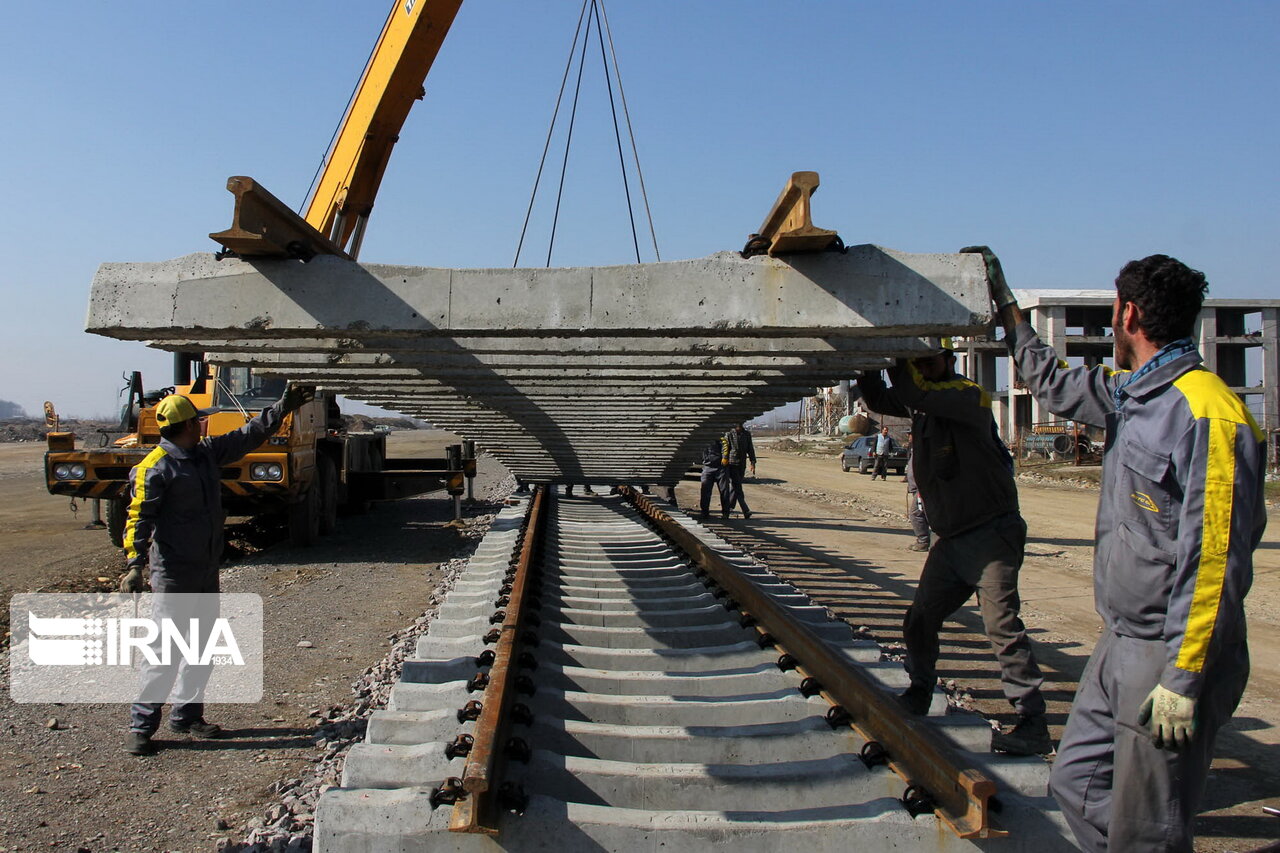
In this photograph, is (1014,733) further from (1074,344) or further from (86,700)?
(1074,344)

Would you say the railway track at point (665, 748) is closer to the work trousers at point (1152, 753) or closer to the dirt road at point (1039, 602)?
the work trousers at point (1152, 753)

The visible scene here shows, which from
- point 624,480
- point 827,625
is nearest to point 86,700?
point 827,625

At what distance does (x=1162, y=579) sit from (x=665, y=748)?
6.62 feet

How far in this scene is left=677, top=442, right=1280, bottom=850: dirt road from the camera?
4.12 metres

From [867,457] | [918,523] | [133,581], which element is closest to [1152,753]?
[133,581]

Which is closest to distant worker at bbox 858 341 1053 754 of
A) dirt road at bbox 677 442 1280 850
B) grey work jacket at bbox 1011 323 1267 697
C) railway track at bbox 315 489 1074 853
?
railway track at bbox 315 489 1074 853

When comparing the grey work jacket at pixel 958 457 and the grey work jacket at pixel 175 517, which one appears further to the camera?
the grey work jacket at pixel 175 517

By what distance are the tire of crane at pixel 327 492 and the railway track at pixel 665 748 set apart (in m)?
7.01

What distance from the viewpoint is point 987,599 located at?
3.76 m

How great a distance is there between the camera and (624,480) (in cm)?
1338

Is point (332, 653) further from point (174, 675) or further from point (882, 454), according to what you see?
point (882, 454)

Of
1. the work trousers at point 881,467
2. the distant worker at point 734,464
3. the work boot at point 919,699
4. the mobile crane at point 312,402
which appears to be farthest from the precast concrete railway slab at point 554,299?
the work trousers at point 881,467

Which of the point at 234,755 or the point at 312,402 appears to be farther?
the point at 312,402

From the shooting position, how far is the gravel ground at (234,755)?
12.0ft
